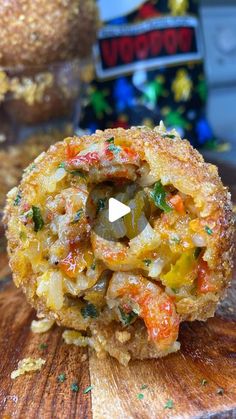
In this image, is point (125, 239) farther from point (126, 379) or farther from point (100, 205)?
point (126, 379)

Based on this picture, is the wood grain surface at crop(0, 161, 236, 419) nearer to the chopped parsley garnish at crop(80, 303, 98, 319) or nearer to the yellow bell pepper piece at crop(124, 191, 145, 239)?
the chopped parsley garnish at crop(80, 303, 98, 319)

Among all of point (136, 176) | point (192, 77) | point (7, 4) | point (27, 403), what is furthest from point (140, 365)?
point (192, 77)

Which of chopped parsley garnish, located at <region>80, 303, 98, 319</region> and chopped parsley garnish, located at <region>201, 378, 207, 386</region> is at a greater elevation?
chopped parsley garnish, located at <region>80, 303, 98, 319</region>

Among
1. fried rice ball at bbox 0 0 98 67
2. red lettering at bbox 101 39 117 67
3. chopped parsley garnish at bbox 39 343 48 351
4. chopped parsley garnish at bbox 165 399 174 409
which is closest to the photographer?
chopped parsley garnish at bbox 165 399 174 409

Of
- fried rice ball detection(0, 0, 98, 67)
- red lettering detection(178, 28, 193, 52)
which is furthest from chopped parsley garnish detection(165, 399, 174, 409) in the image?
red lettering detection(178, 28, 193, 52)

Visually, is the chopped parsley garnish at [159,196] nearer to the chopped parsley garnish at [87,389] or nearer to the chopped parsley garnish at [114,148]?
the chopped parsley garnish at [114,148]

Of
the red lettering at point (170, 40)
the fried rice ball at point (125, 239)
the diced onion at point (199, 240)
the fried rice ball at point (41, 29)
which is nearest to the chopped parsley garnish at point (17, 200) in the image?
the fried rice ball at point (125, 239)

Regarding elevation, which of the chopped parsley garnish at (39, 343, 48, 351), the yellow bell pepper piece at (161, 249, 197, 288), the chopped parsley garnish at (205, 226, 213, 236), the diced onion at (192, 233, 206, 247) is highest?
the chopped parsley garnish at (205, 226, 213, 236)
